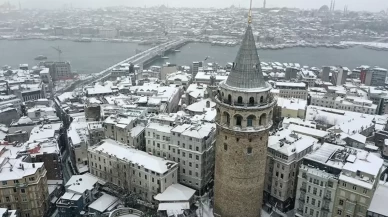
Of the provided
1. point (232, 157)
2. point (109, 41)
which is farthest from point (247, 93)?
point (109, 41)


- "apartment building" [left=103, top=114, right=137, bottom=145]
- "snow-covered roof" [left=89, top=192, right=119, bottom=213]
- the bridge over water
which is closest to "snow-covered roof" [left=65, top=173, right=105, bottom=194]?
"snow-covered roof" [left=89, top=192, right=119, bottom=213]

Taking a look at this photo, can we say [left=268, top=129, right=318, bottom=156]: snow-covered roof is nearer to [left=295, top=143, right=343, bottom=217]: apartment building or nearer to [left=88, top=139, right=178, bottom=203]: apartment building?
[left=295, top=143, right=343, bottom=217]: apartment building

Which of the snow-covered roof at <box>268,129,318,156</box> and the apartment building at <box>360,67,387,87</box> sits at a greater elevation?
the snow-covered roof at <box>268,129,318,156</box>

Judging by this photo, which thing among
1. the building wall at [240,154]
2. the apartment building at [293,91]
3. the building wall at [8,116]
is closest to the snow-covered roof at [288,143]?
the building wall at [240,154]

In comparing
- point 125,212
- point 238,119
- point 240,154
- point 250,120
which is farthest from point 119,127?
point 250,120

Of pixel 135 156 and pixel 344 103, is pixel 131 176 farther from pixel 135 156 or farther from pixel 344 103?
pixel 344 103

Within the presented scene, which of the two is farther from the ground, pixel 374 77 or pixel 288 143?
pixel 288 143
